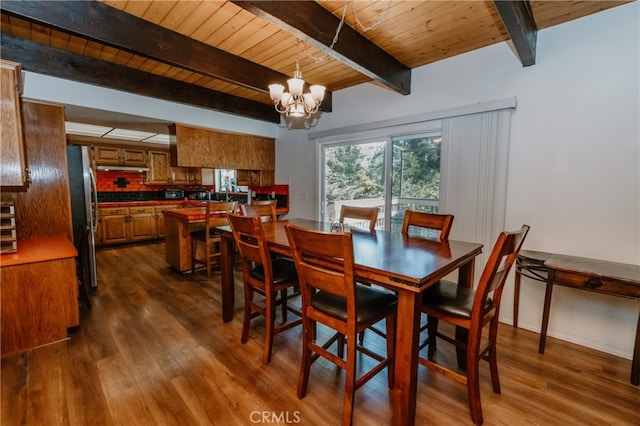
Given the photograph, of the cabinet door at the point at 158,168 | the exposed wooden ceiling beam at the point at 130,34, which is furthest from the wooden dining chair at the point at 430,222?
the cabinet door at the point at 158,168

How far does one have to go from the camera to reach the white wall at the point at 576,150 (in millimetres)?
1985

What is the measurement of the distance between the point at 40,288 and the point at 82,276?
594 millimetres

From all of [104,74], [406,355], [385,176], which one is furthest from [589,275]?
[104,74]

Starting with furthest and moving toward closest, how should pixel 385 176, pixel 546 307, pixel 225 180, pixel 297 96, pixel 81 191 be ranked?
pixel 225 180
pixel 385 176
pixel 81 191
pixel 297 96
pixel 546 307

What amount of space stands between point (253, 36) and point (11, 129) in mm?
1861

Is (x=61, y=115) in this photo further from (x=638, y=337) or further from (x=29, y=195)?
(x=638, y=337)

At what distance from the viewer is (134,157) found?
5.70 m

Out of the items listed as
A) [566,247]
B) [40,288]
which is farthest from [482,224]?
[40,288]

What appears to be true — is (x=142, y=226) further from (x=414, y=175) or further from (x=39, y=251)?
(x=414, y=175)

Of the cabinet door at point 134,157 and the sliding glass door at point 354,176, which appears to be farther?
the cabinet door at point 134,157

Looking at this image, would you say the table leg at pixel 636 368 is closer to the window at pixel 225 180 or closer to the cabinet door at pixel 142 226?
the window at pixel 225 180

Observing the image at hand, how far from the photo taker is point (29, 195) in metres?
2.59

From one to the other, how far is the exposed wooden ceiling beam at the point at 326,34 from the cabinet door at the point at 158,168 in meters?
5.21

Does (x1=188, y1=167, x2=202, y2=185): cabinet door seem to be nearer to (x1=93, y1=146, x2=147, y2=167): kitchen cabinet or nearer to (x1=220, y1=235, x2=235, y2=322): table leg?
(x1=93, y1=146, x2=147, y2=167): kitchen cabinet
